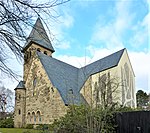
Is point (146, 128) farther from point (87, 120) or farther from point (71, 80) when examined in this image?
point (71, 80)

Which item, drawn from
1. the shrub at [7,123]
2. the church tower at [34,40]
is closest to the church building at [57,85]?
the shrub at [7,123]

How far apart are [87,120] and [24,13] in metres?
6.50

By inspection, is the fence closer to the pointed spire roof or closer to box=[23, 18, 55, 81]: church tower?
box=[23, 18, 55, 81]: church tower

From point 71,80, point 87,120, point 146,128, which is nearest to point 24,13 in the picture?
point 87,120

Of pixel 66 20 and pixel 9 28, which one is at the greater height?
pixel 66 20

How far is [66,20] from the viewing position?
5270 mm

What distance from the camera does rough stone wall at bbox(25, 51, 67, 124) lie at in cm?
2545

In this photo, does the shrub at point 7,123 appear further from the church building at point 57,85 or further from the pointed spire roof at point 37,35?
the pointed spire roof at point 37,35

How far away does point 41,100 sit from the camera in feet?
91.6

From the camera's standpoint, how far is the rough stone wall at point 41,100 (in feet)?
83.5

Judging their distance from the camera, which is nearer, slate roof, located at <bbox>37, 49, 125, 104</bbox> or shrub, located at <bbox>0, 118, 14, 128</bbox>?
slate roof, located at <bbox>37, 49, 125, 104</bbox>

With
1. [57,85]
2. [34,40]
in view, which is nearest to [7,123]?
[57,85]

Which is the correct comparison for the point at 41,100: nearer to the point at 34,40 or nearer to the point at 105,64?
the point at 105,64

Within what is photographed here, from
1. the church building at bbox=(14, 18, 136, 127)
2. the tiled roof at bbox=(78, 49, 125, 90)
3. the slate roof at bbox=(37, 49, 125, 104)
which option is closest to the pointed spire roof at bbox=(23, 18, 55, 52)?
the church building at bbox=(14, 18, 136, 127)
